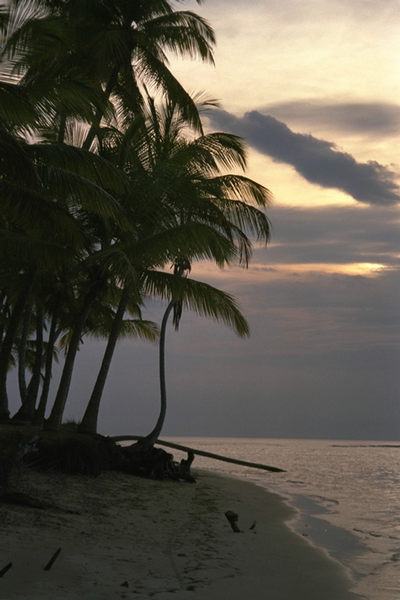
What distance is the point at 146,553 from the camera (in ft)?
29.6

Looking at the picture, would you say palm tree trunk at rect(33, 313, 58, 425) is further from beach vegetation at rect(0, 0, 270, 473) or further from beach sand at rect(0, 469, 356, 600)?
beach sand at rect(0, 469, 356, 600)

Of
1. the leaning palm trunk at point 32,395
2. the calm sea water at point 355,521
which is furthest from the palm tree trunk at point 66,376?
the calm sea water at point 355,521

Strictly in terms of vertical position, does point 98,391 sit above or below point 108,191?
below

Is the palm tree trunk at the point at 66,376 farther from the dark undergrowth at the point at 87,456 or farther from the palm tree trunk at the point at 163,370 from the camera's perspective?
the palm tree trunk at the point at 163,370

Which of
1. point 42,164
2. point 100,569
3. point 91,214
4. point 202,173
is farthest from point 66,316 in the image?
point 100,569

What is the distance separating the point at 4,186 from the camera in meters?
12.1

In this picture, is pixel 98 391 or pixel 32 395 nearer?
pixel 98 391

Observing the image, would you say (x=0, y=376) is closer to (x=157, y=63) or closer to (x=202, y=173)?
(x=202, y=173)

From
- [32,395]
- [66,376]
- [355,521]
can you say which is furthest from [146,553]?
[32,395]

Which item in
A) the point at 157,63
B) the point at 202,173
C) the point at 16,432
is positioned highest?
the point at 157,63

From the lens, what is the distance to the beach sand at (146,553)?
A: 23.4 feet

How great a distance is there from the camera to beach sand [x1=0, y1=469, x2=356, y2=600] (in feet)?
23.4

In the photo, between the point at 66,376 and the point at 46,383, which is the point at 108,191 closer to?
the point at 66,376

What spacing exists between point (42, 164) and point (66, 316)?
37.2 feet
